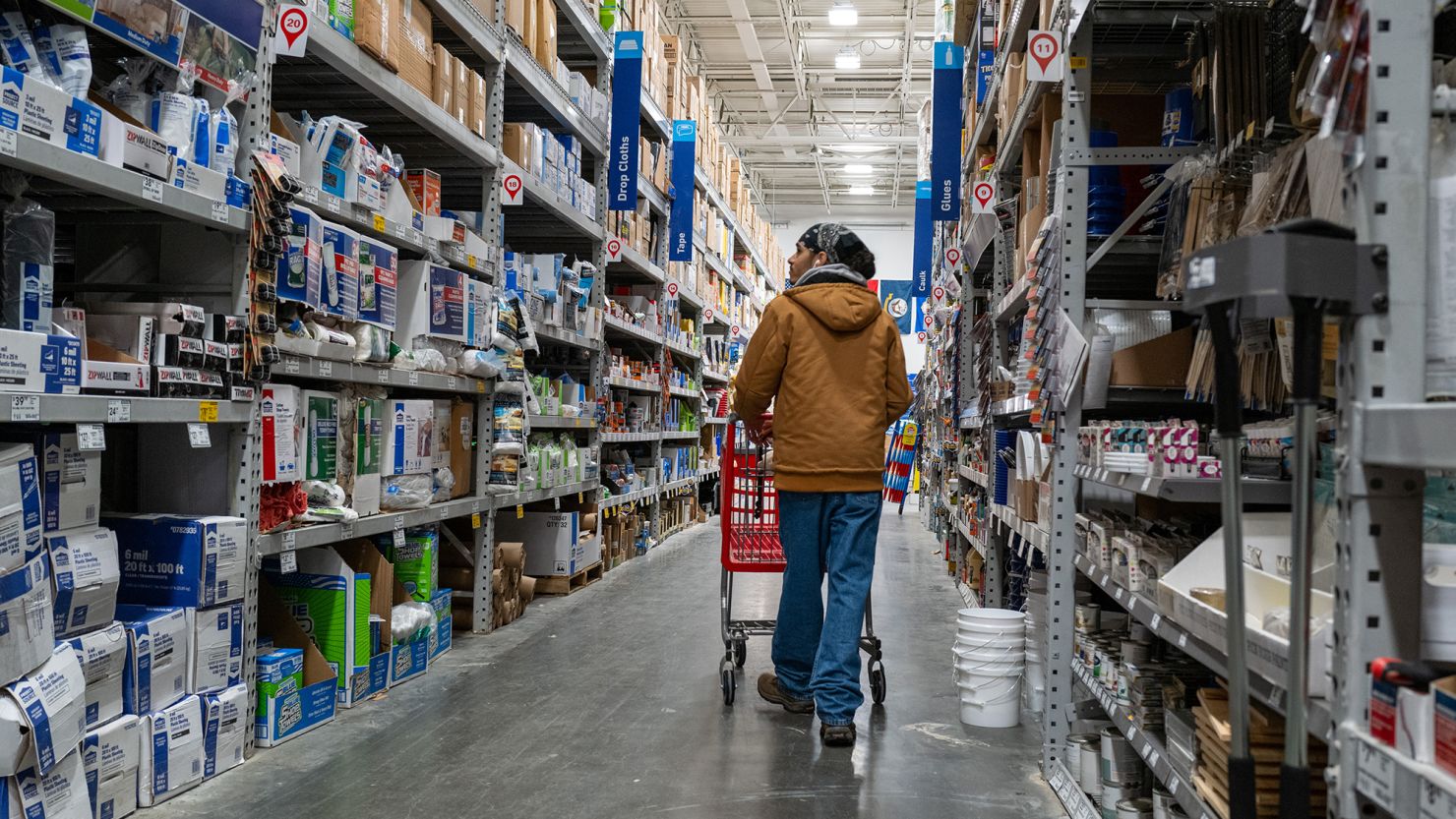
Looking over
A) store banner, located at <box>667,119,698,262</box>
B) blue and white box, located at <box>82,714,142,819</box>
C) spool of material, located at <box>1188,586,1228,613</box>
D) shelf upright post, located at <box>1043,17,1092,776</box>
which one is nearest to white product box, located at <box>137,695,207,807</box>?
blue and white box, located at <box>82,714,142,819</box>

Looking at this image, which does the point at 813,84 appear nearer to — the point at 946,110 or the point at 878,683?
the point at 946,110

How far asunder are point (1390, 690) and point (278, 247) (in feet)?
9.99

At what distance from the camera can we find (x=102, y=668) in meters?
2.55

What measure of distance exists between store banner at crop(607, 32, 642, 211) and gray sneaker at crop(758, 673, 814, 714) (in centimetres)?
393

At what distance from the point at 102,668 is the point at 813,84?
15674 mm

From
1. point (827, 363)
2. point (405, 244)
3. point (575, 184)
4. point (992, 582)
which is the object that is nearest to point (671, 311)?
point (575, 184)

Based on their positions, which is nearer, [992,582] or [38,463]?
[38,463]

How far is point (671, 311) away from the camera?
9.73 m

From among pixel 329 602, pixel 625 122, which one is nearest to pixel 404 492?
pixel 329 602

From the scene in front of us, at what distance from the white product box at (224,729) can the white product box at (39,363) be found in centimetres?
101

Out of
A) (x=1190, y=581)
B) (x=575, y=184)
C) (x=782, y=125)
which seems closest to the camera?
(x=1190, y=581)

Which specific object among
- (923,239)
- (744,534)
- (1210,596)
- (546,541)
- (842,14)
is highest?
(842,14)

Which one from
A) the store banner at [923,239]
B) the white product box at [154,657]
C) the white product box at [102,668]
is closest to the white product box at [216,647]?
the white product box at [154,657]

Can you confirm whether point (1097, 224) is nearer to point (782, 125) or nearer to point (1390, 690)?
point (1390, 690)
